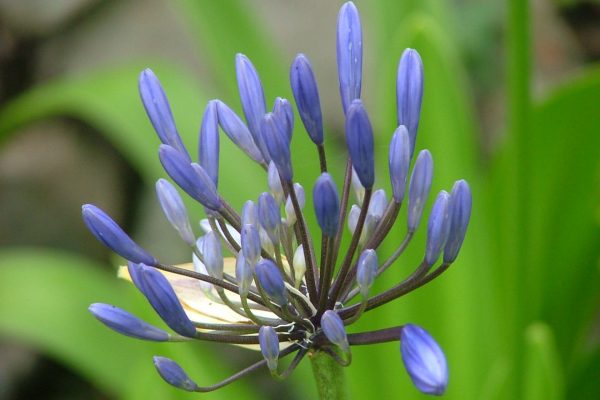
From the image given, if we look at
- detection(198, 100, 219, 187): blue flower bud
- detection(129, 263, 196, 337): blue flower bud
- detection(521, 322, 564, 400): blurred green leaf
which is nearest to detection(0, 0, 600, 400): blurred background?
detection(521, 322, 564, 400): blurred green leaf

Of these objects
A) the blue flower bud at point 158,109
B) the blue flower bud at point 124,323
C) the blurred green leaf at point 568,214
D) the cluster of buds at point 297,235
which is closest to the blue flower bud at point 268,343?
the cluster of buds at point 297,235

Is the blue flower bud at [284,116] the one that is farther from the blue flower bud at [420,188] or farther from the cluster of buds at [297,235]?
the blue flower bud at [420,188]

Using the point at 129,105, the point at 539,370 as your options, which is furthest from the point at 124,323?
the point at 129,105

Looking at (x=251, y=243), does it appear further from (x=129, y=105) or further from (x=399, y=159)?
(x=129, y=105)

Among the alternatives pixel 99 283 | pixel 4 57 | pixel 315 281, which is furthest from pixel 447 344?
pixel 4 57

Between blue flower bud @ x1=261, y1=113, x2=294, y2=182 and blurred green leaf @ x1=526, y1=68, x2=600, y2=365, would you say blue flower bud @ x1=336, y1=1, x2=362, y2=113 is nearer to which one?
blue flower bud @ x1=261, y1=113, x2=294, y2=182

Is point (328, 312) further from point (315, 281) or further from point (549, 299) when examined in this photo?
point (549, 299)
